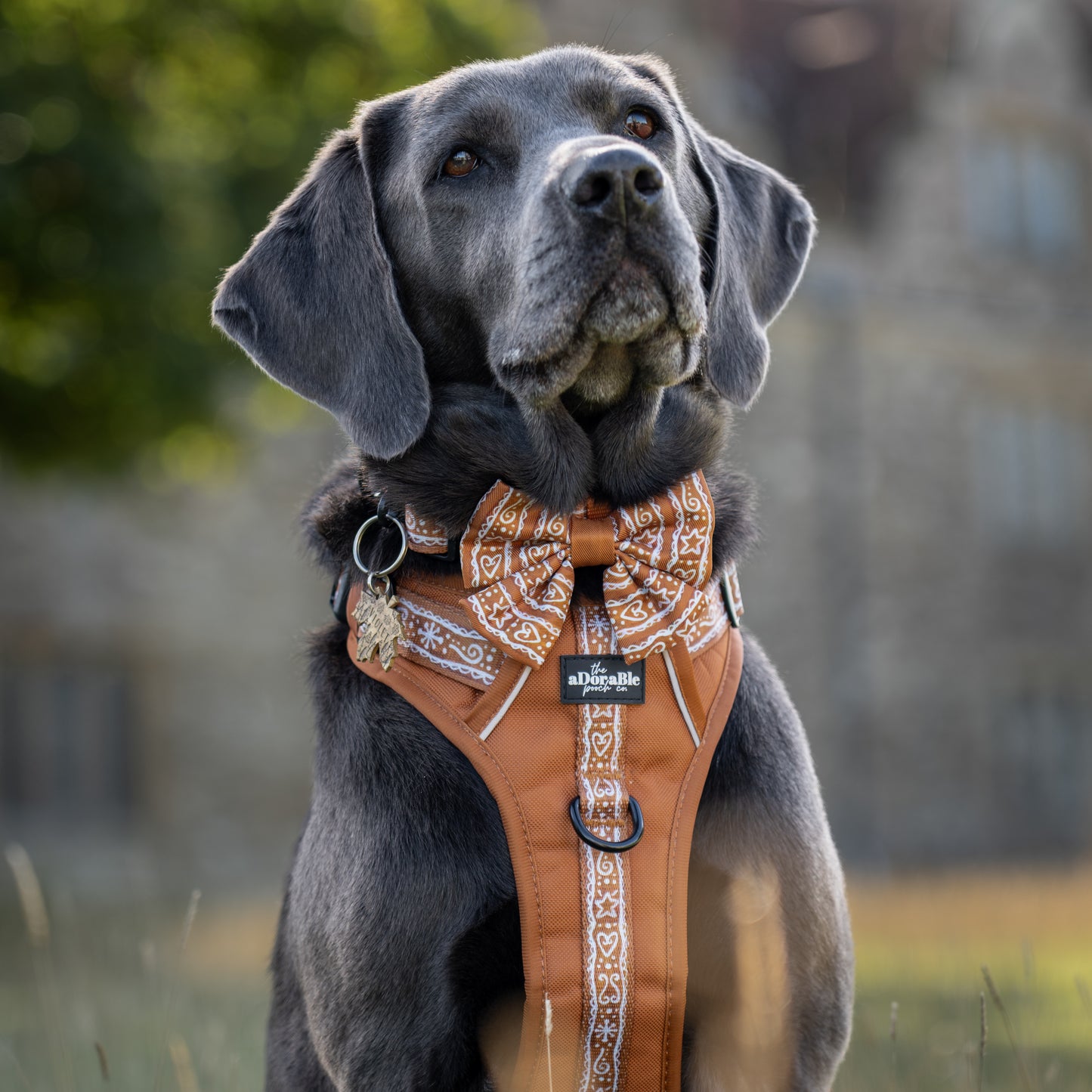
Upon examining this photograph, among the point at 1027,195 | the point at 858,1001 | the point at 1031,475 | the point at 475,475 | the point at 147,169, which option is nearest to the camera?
the point at 475,475

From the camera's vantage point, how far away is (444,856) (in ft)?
7.57

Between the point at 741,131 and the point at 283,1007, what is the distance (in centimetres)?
1437

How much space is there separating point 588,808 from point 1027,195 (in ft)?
55.9

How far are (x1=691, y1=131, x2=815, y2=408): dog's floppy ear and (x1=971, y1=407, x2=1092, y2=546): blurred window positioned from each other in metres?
14.5

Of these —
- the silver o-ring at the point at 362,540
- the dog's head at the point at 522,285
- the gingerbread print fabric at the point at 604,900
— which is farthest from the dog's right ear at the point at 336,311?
the gingerbread print fabric at the point at 604,900

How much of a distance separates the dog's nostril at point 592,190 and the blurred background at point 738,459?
1106 millimetres

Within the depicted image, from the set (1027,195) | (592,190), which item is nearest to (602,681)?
(592,190)

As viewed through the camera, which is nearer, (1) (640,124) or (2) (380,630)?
(2) (380,630)

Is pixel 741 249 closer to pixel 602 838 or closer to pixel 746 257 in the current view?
pixel 746 257

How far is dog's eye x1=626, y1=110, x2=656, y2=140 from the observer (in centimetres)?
291

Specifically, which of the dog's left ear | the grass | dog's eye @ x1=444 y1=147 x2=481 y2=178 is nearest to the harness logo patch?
the dog's left ear

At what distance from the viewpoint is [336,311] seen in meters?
2.75

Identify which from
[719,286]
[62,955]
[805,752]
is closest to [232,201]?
[62,955]

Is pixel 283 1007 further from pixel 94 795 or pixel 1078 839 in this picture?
pixel 1078 839
